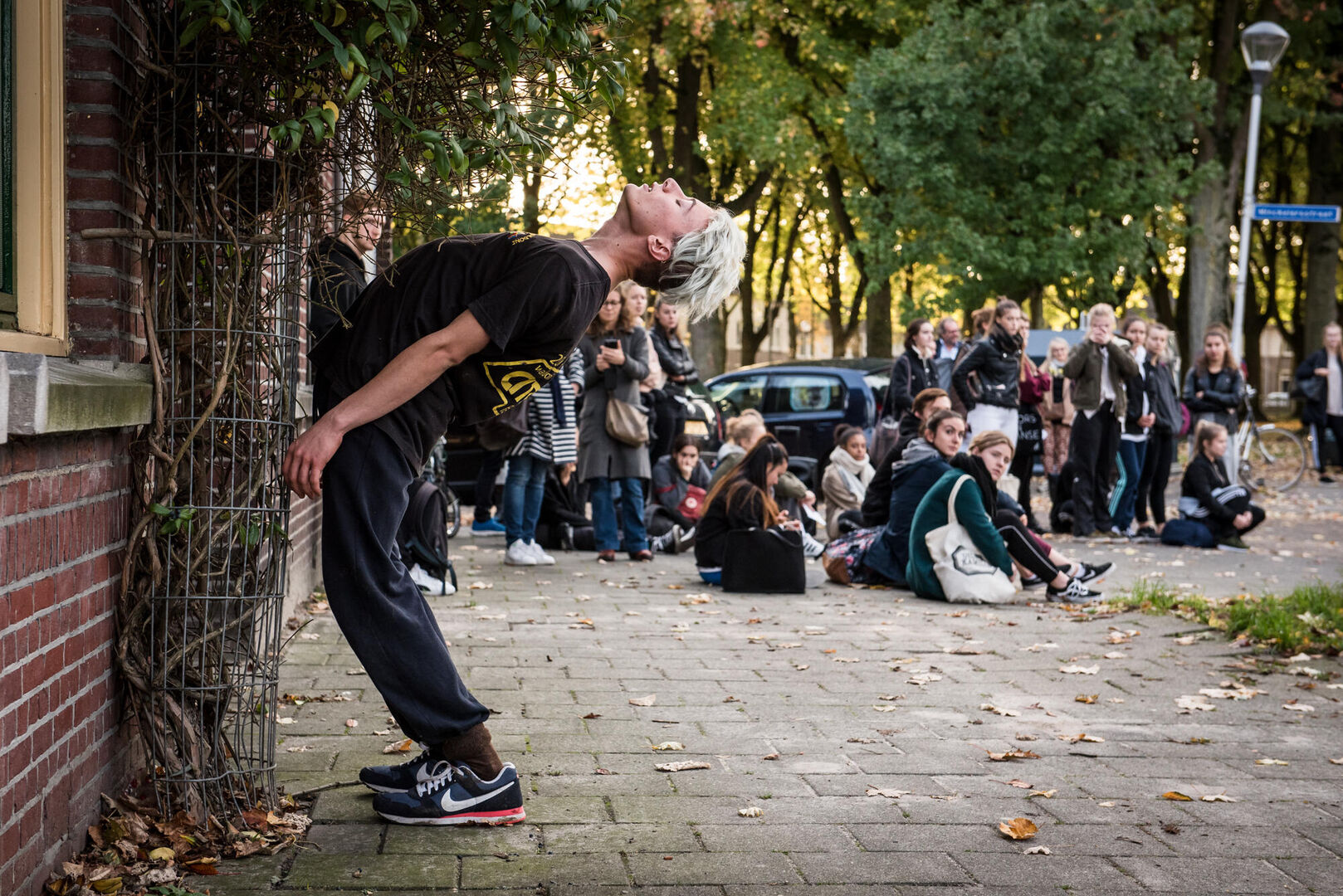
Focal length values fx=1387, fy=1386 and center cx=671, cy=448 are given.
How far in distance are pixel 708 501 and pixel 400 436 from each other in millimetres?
6153

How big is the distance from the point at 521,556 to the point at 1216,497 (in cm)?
649

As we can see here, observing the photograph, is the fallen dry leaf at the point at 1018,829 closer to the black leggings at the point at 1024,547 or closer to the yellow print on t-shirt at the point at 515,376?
the yellow print on t-shirt at the point at 515,376

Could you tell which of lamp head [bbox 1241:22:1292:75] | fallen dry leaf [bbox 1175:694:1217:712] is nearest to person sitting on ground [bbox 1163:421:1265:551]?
fallen dry leaf [bbox 1175:694:1217:712]

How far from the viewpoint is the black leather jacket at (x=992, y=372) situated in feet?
41.5

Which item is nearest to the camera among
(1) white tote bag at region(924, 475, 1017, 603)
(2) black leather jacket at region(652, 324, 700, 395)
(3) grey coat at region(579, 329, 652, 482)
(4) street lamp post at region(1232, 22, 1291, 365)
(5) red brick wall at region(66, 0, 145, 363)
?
(5) red brick wall at region(66, 0, 145, 363)

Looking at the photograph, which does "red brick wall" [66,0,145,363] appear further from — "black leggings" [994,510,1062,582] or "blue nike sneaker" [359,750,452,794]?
"black leggings" [994,510,1062,582]

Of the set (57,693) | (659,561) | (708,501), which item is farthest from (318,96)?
(659,561)

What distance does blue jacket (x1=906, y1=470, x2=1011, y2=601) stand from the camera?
900 centimetres

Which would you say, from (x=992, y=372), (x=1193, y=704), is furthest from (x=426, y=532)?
(x=992, y=372)

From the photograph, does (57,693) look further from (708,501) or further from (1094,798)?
(708,501)

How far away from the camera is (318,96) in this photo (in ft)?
12.0

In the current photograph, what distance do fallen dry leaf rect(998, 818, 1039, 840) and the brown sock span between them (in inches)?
59.6

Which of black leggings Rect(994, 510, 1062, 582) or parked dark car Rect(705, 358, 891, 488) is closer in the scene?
black leggings Rect(994, 510, 1062, 582)

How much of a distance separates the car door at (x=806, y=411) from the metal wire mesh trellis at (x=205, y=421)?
13139mm
